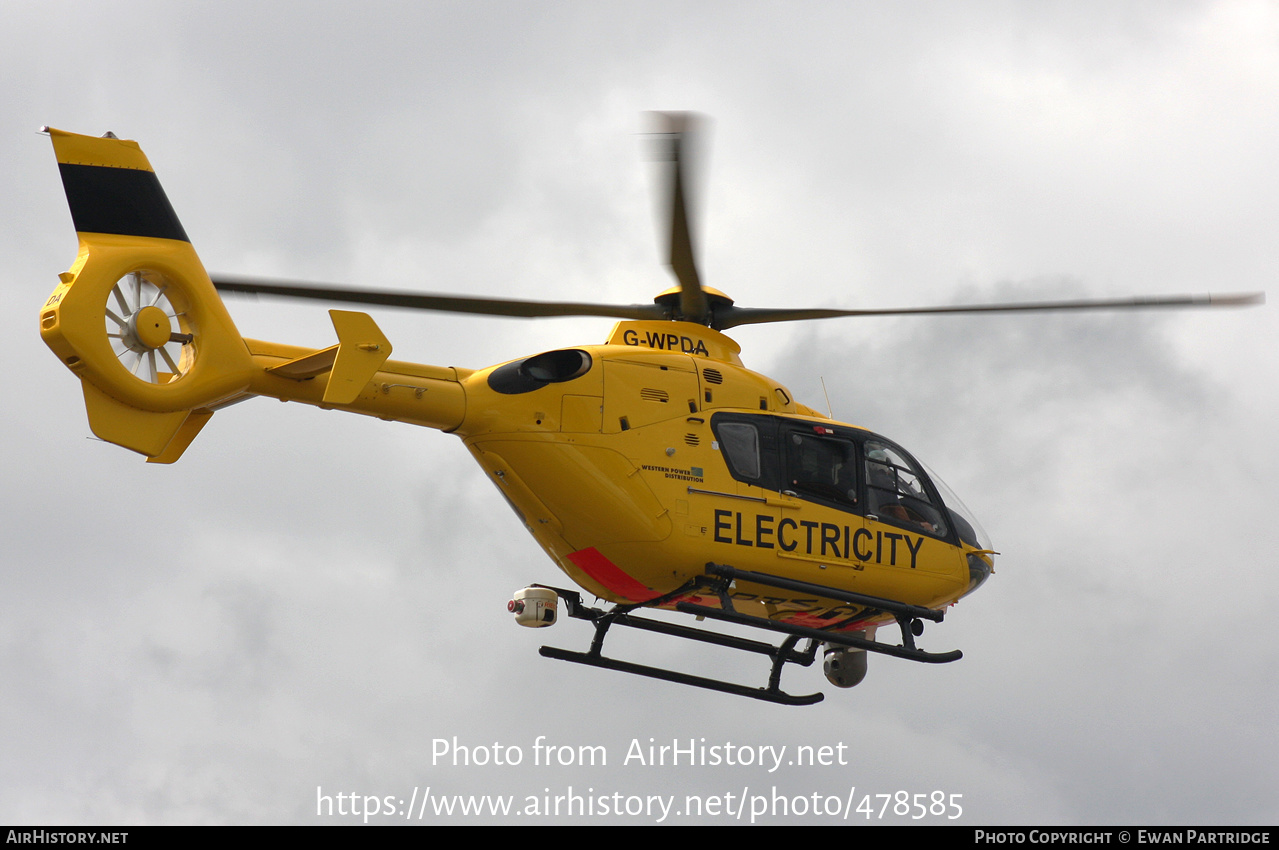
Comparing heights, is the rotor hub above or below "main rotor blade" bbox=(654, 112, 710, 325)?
below

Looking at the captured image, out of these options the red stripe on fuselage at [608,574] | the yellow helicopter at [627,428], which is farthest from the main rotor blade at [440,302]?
the red stripe on fuselage at [608,574]

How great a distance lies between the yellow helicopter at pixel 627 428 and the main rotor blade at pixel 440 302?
29 mm

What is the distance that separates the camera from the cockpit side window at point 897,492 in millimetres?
20172

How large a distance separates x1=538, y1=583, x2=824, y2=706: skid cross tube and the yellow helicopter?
0.03 m

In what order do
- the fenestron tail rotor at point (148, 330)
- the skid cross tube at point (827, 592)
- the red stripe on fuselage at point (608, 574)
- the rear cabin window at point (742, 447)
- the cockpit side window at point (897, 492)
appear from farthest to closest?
the cockpit side window at point (897, 492)
the rear cabin window at point (742, 447)
the red stripe on fuselage at point (608, 574)
the skid cross tube at point (827, 592)
the fenestron tail rotor at point (148, 330)

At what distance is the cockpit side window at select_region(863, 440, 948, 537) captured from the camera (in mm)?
20172

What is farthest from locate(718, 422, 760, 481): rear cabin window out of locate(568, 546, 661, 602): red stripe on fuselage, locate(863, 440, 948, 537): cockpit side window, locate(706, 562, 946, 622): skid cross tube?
locate(568, 546, 661, 602): red stripe on fuselage

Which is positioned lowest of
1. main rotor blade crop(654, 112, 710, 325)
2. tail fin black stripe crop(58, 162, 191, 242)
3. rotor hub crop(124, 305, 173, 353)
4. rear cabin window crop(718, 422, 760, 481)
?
rotor hub crop(124, 305, 173, 353)

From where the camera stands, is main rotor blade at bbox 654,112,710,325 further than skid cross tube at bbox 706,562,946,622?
No

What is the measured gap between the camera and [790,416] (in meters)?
20.0

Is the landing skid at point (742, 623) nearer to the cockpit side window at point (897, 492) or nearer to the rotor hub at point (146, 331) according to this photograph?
the cockpit side window at point (897, 492)

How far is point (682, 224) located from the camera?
17.9m

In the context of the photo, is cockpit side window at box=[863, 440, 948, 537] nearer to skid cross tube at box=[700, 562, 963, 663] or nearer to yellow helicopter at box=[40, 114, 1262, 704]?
yellow helicopter at box=[40, 114, 1262, 704]

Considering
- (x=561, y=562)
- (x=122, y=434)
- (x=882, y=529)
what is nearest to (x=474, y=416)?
(x=561, y=562)
